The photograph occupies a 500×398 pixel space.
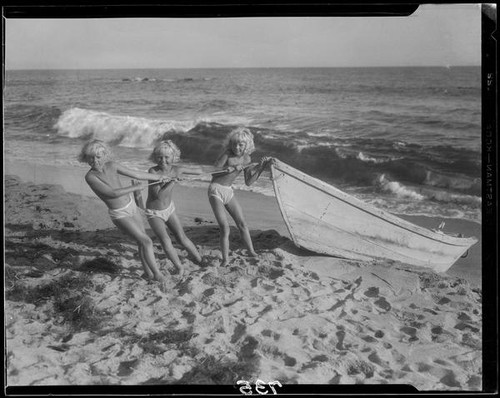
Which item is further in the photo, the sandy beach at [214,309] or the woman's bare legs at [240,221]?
the woman's bare legs at [240,221]

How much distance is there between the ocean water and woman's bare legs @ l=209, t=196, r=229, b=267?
22cm

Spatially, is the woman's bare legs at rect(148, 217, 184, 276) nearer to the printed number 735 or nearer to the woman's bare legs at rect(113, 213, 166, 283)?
the woman's bare legs at rect(113, 213, 166, 283)

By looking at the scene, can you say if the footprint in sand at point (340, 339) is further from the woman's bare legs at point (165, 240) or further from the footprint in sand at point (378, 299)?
the woman's bare legs at point (165, 240)

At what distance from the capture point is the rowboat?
486cm

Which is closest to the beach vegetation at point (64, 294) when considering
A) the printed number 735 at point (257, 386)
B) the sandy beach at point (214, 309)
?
the sandy beach at point (214, 309)

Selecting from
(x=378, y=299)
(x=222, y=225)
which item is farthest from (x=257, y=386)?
(x=222, y=225)

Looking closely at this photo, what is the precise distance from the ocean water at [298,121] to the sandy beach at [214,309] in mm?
311

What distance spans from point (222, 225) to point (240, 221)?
0.16 m

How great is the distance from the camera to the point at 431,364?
179 inches

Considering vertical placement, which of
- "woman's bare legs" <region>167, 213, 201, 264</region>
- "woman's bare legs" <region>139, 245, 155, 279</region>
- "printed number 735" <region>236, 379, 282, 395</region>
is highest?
"woman's bare legs" <region>167, 213, 201, 264</region>

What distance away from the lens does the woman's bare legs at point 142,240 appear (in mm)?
4902

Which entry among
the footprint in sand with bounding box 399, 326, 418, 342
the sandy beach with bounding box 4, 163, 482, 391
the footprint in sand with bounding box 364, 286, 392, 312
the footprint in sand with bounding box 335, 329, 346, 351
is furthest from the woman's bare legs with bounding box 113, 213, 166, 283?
the footprint in sand with bounding box 399, 326, 418, 342
